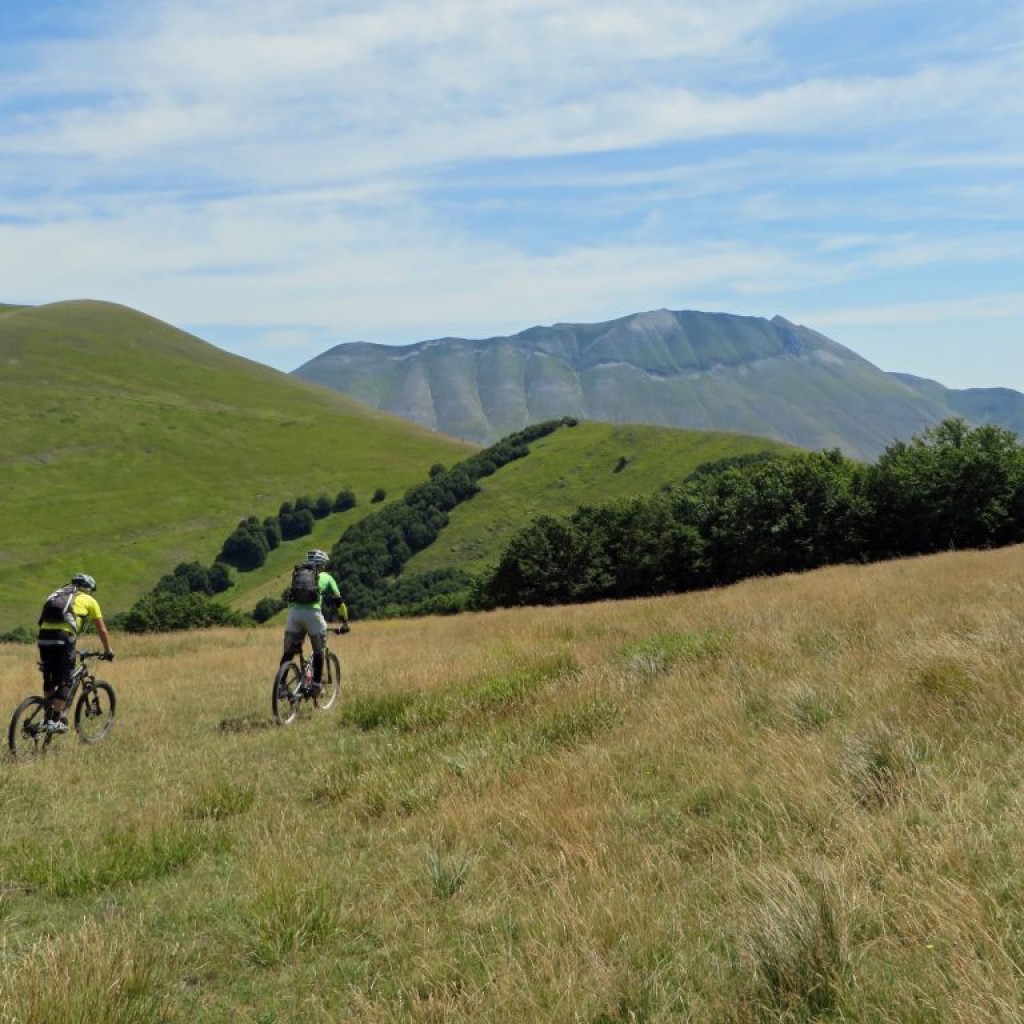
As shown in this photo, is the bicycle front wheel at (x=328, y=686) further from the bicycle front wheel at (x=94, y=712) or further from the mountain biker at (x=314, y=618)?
the bicycle front wheel at (x=94, y=712)

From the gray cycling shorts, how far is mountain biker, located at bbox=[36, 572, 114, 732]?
268cm

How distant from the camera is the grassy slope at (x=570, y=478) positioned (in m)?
125

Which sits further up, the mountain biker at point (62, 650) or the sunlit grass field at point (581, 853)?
the mountain biker at point (62, 650)

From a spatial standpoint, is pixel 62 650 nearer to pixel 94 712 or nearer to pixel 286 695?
pixel 94 712

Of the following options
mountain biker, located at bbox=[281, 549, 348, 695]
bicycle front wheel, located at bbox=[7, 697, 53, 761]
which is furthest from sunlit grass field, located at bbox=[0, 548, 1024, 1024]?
mountain biker, located at bbox=[281, 549, 348, 695]

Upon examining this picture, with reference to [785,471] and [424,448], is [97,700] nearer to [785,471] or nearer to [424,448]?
[785,471]

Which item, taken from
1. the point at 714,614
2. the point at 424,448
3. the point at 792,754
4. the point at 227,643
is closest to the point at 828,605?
the point at 714,614

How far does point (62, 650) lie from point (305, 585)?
136 inches

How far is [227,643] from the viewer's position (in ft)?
97.5

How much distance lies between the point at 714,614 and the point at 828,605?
2.39 meters

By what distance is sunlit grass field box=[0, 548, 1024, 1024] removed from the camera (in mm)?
3600

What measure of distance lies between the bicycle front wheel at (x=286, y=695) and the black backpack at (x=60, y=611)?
288 centimetres

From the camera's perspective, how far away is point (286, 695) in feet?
42.9

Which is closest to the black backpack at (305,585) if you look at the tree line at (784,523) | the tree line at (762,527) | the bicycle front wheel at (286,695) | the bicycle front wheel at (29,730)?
the bicycle front wheel at (286,695)
